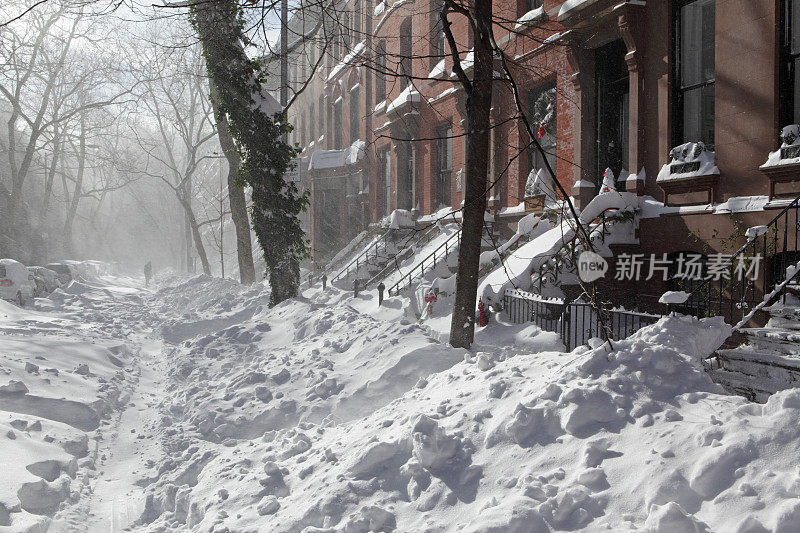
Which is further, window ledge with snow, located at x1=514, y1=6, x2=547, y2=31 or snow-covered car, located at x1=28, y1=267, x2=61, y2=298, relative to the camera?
snow-covered car, located at x1=28, y1=267, x2=61, y2=298

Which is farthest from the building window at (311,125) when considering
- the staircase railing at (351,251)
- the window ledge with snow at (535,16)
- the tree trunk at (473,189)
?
the tree trunk at (473,189)

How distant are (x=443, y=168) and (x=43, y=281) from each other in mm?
18530

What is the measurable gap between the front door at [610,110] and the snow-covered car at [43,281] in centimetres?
2314

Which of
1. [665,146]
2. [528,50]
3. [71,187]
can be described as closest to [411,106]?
[528,50]

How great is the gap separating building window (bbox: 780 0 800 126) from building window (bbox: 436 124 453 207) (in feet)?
37.8

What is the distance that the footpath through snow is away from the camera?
3025 mm

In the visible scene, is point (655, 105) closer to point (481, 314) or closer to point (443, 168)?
point (481, 314)

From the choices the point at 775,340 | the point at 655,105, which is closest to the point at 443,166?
the point at 655,105

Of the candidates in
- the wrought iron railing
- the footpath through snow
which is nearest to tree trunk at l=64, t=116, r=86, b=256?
the wrought iron railing

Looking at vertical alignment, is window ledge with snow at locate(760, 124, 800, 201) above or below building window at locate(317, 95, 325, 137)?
below

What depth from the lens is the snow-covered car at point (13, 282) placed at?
1836cm

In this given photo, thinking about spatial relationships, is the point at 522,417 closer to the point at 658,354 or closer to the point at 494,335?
the point at 658,354

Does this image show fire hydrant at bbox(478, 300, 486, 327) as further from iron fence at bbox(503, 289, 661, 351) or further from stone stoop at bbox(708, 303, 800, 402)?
stone stoop at bbox(708, 303, 800, 402)

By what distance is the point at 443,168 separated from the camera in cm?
1988
